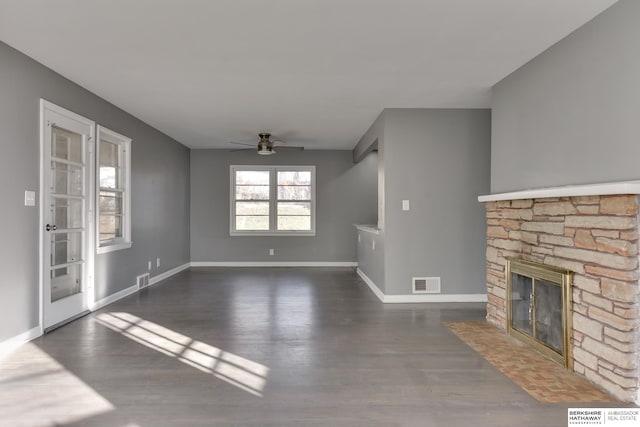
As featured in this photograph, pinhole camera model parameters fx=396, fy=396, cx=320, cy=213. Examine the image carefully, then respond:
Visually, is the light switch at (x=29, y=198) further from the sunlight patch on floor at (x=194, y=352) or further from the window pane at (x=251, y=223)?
the window pane at (x=251, y=223)

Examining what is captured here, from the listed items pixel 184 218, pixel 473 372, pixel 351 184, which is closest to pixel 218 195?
pixel 184 218

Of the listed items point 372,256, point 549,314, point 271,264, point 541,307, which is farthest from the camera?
point 271,264

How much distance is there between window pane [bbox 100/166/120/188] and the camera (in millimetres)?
4988

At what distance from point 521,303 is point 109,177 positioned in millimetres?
5019

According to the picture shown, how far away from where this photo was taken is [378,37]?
3.13 meters

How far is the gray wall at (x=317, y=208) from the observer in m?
8.63

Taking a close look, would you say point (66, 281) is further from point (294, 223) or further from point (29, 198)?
point (294, 223)

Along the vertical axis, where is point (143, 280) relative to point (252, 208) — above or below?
below

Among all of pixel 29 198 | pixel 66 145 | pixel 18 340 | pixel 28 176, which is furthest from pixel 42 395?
pixel 66 145

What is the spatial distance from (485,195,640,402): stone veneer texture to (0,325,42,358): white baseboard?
174 inches

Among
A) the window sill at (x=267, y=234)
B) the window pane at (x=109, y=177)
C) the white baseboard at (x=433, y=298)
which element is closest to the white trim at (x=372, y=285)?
the white baseboard at (x=433, y=298)

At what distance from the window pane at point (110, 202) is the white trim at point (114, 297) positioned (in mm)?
1082

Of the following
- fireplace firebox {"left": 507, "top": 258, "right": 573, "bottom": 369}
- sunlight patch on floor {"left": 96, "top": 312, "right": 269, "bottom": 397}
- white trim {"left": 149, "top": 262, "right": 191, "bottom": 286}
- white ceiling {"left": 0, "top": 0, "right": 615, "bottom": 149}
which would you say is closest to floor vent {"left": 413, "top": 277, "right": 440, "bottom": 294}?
fireplace firebox {"left": 507, "top": 258, "right": 573, "bottom": 369}

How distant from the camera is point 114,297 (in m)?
5.20
